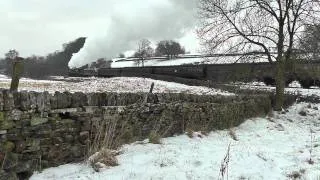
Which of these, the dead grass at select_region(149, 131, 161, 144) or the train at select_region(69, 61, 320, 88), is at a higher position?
the train at select_region(69, 61, 320, 88)

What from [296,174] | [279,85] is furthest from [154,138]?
[279,85]

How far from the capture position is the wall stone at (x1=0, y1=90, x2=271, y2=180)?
7.27 meters

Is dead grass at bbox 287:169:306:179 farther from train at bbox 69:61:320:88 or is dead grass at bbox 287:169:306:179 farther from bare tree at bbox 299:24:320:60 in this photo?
train at bbox 69:61:320:88

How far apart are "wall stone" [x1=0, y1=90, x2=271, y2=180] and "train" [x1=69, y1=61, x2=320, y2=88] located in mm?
12978

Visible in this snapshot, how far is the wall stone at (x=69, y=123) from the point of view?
7270 mm

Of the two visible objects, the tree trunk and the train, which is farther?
the train

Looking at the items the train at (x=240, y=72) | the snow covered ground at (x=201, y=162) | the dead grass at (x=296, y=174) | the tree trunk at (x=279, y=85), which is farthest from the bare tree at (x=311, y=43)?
the dead grass at (x=296, y=174)

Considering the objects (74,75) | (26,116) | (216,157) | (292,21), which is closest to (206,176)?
(216,157)

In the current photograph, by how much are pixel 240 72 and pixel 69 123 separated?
57.6ft

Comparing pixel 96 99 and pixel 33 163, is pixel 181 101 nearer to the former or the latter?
pixel 96 99

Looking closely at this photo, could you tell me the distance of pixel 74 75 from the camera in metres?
47.4

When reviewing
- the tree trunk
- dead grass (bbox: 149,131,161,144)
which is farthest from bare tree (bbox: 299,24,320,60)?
dead grass (bbox: 149,131,161,144)

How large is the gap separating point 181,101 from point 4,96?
6.65 meters

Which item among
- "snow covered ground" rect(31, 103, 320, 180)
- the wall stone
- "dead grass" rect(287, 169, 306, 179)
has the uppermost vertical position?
the wall stone
